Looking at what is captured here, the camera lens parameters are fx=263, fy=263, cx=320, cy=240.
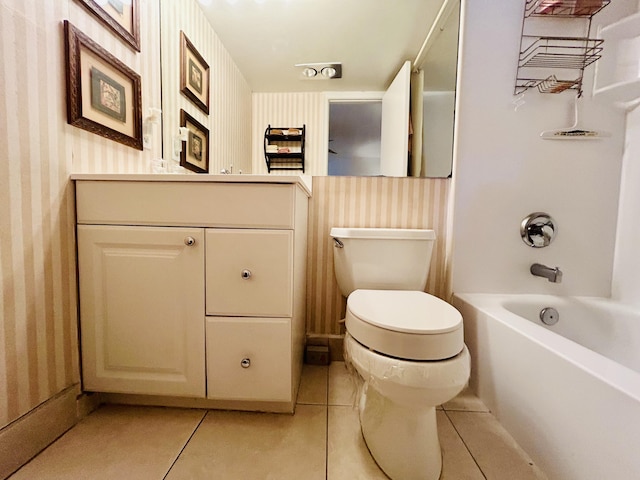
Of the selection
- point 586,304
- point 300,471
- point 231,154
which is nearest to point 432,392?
point 300,471

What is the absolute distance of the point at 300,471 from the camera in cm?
70

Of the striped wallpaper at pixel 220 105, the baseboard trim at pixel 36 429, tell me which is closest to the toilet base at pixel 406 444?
the baseboard trim at pixel 36 429

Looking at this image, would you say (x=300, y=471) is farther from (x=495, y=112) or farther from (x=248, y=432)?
(x=495, y=112)

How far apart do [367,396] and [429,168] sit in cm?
104

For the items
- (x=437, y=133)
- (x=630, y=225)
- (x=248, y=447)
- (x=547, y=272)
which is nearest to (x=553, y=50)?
(x=437, y=133)

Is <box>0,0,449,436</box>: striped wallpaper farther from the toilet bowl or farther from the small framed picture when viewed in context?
the toilet bowl

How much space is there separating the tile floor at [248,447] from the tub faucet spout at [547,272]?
0.57 m

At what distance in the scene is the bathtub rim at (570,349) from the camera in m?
0.55

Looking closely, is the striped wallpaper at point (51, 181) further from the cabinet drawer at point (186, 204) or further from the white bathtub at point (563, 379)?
the white bathtub at point (563, 379)

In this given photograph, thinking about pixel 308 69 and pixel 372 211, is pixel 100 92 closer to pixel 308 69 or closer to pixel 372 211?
pixel 308 69

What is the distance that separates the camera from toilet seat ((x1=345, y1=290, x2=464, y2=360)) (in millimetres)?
625

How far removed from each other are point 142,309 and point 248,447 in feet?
1.75

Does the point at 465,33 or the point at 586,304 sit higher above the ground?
the point at 465,33

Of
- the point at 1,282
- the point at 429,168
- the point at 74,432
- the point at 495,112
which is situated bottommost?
the point at 74,432
